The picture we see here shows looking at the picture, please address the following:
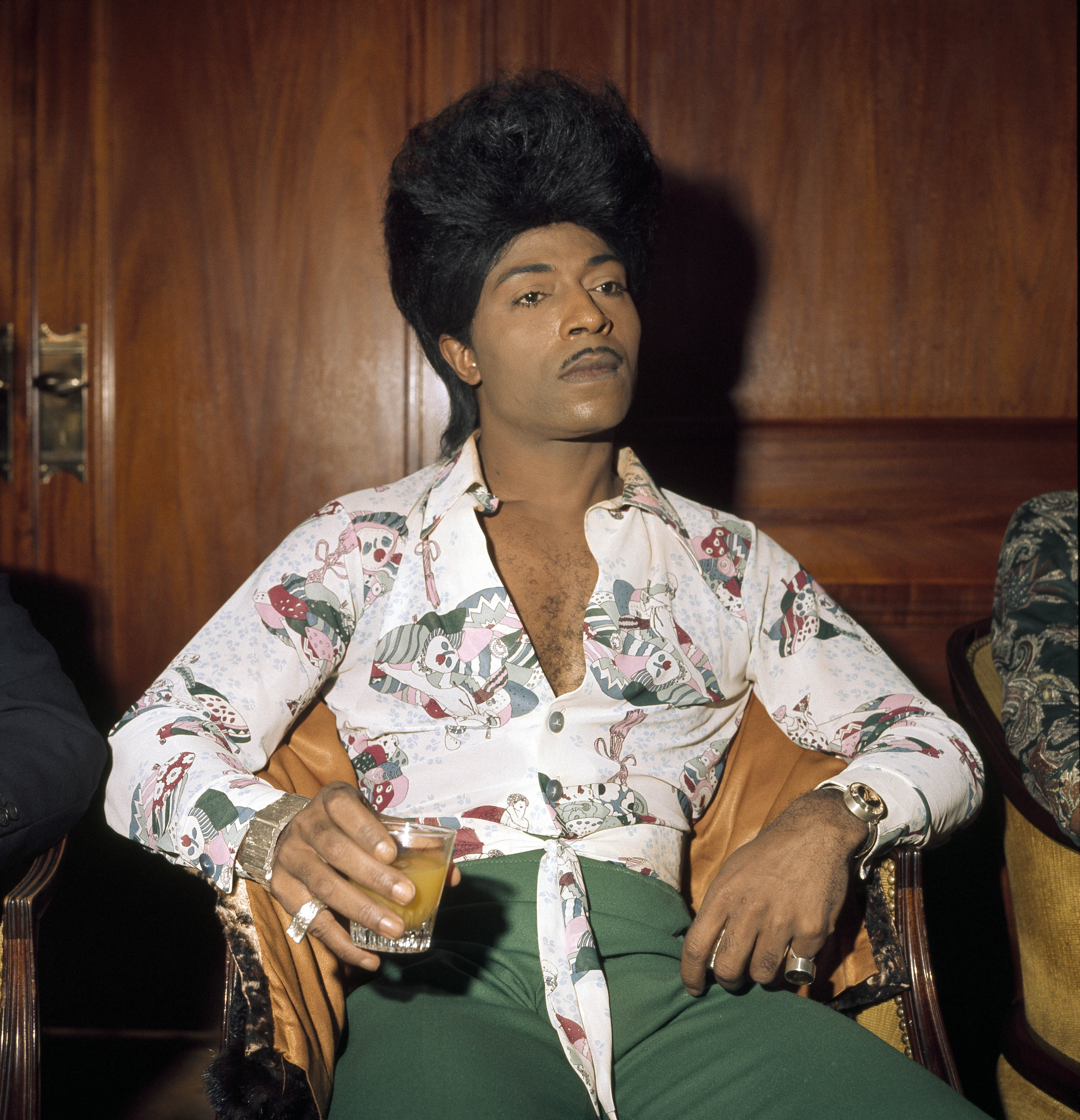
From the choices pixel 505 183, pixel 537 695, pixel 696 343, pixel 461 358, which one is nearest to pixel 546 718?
pixel 537 695

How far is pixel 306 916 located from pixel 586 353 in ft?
3.01

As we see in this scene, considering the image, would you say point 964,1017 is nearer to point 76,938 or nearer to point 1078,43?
point 76,938

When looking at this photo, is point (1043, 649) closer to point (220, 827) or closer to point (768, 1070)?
point (768, 1070)

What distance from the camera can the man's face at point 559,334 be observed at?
5.24 ft

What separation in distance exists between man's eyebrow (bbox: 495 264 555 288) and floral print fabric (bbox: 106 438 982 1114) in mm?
298

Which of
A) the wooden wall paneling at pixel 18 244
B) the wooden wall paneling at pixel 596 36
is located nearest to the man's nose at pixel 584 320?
the wooden wall paneling at pixel 596 36

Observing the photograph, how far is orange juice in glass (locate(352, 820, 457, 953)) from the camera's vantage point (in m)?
1.03

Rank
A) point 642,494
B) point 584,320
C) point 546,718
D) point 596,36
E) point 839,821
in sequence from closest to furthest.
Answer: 1. point 839,821
2. point 546,718
3. point 584,320
4. point 642,494
5. point 596,36

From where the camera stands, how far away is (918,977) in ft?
4.46

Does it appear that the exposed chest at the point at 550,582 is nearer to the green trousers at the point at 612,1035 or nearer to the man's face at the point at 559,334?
the man's face at the point at 559,334

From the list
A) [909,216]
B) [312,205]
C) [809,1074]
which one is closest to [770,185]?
[909,216]

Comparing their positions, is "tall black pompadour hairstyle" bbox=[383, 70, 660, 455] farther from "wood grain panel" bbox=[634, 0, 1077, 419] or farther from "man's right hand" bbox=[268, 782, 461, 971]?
"man's right hand" bbox=[268, 782, 461, 971]

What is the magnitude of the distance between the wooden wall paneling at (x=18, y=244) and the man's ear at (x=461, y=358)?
127 cm

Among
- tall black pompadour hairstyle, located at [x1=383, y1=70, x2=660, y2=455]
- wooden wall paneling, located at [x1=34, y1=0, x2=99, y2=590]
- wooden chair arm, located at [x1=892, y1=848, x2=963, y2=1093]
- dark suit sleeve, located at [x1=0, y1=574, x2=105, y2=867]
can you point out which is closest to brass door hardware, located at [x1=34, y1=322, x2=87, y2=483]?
wooden wall paneling, located at [x1=34, y1=0, x2=99, y2=590]
